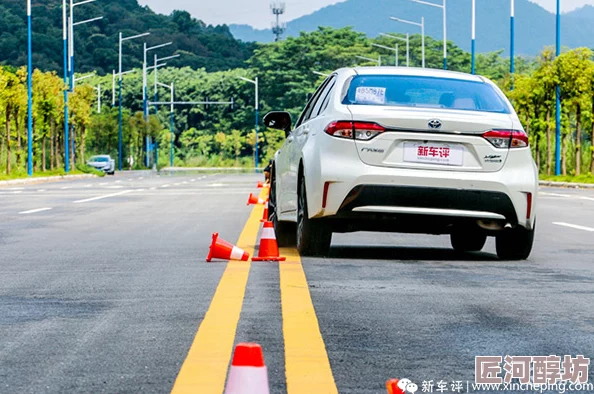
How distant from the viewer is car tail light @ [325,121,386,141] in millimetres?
10250

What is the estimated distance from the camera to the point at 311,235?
1077 centimetres

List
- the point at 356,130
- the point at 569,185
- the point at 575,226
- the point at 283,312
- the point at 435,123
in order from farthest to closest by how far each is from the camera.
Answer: the point at 569,185, the point at 575,226, the point at 356,130, the point at 435,123, the point at 283,312

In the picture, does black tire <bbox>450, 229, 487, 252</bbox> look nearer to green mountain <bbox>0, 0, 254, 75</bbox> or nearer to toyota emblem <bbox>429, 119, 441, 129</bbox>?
toyota emblem <bbox>429, 119, 441, 129</bbox>

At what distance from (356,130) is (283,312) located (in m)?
3.44

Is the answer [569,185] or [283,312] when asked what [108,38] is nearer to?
[569,185]

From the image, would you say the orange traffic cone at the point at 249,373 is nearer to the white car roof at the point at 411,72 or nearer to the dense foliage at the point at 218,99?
the white car roof at the point at 411,72

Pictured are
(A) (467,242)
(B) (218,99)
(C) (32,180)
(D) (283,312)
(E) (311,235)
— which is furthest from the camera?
(B) (218,99)

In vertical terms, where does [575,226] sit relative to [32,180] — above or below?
above

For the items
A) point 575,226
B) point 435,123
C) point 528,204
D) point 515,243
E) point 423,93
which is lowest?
point 575,226

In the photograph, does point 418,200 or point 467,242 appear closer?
point 418,200

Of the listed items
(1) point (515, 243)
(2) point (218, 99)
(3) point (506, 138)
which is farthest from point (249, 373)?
(2) point (218, 99)

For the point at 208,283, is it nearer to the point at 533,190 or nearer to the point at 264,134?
the point at 533,190

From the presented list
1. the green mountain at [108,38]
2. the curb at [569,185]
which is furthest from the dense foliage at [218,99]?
the curb at [569,185]

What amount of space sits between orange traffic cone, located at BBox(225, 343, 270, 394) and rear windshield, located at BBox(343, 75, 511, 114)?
670 cm
